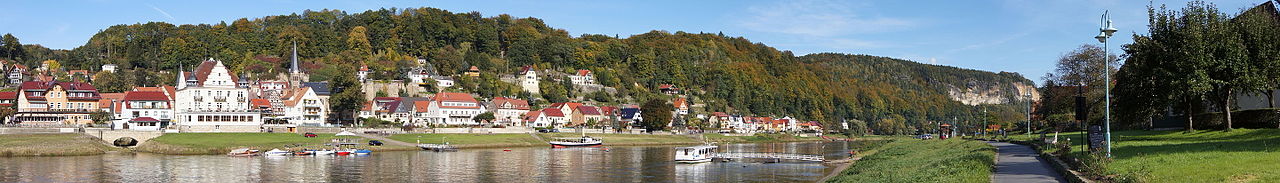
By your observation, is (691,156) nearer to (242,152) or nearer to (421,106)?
(242,152)

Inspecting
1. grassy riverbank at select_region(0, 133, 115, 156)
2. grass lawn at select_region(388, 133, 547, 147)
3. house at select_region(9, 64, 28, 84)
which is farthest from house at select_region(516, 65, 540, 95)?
grassy riverbank at select_region(0, 133, 115, 156)

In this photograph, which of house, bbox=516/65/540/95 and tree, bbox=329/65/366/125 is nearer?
tree, bbox=329/65/366/125

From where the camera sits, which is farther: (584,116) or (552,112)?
(584,116)

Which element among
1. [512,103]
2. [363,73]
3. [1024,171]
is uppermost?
[363,73]

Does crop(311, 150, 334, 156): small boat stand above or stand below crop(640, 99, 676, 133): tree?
below

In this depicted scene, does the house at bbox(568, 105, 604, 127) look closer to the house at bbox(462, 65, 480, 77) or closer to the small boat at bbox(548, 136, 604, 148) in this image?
the house at bbox(462, 65, 480, 77)

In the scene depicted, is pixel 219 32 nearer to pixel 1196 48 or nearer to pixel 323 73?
pixel 323 73

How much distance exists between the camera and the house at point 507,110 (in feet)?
436

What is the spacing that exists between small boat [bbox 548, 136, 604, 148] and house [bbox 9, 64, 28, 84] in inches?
3472

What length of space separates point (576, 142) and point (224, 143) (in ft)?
101

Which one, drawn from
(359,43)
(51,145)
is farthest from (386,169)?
(359,43)

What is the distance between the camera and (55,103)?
100688 mm

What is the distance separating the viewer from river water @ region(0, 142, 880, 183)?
4628 cm

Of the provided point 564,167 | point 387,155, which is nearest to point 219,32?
point 387,155
